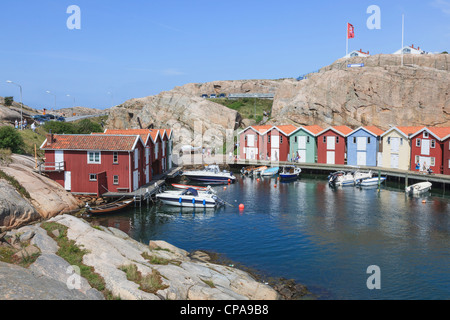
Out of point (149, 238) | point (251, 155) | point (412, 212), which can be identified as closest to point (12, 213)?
point (149, 238)

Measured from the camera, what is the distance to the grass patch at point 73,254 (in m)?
19.8

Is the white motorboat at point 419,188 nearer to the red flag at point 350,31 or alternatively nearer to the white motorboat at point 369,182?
the white motorboat at point 369,182

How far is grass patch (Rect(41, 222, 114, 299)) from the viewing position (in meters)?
19.8

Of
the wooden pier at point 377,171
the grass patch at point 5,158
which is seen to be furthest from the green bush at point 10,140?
the wooden pier at point 377,171

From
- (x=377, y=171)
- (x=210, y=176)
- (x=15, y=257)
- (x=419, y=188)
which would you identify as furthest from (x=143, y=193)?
(x=377, y=171)

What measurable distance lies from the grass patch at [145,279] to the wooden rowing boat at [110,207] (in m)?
24.1

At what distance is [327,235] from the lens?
1500 inches

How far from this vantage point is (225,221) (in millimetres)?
43938

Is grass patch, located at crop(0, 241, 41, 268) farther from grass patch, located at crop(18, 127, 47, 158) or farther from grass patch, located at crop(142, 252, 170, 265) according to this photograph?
grass patch, located at crop(18, 127, 47, 158)

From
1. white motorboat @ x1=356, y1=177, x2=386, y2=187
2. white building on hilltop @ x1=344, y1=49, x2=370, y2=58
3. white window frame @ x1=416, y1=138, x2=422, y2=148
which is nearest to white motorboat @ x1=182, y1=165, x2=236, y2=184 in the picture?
white motorboat @ x1=356, y1=177, x2=386, y2=187

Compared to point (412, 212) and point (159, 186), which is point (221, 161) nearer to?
point (159, 186)

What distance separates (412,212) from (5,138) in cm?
5447

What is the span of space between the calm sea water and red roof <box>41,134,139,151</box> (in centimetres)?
809
